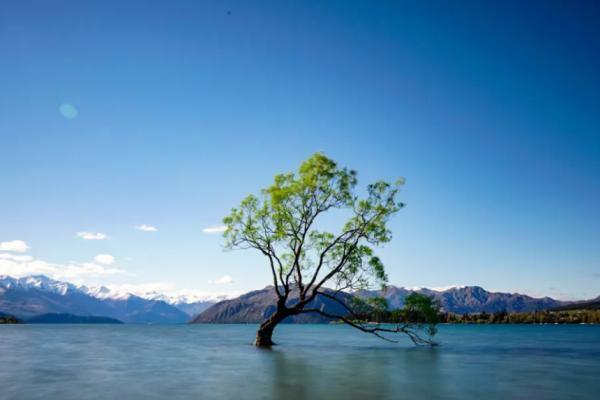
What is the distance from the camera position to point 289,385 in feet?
69.0

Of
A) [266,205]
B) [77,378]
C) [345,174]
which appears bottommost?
[77,378]

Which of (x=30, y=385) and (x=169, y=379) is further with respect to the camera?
(x=169, y=379)

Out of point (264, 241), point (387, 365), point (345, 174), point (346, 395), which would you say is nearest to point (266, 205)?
point (264, 241)

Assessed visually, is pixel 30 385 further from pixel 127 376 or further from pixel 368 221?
pixel 368 221

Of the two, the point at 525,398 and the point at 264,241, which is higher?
the point at 264,241

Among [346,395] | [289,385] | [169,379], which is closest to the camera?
[346,395]

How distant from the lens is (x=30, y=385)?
22.1 m

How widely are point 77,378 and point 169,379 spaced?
5258 millimetres

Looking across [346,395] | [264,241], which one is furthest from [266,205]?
[346,395]

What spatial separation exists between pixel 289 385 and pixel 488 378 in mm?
12213

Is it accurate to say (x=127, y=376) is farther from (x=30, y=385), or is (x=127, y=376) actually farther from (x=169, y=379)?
(x=30, y=385)

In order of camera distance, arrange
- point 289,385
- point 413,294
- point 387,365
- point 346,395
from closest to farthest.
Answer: point 346,395
point 289,385
point 387,365
point 413,294

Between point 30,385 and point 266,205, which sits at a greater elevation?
point 266,205

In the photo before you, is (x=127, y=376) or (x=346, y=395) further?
(x=127, y=376)
